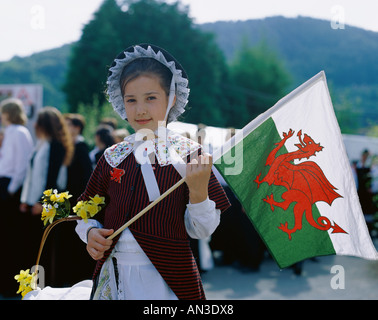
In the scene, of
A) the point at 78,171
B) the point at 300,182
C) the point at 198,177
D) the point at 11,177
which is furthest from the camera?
the point at 11,177

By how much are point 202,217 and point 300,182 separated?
1.82ft

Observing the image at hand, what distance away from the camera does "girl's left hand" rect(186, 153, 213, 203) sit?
1846mm

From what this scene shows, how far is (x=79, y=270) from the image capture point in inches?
204

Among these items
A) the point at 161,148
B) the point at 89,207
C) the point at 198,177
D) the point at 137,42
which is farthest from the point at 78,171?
the point at 137,42

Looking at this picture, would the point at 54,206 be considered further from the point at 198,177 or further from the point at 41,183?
the point at 41,183

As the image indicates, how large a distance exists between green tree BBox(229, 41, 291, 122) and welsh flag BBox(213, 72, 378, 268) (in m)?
39.6

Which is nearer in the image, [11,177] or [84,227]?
[84,227]

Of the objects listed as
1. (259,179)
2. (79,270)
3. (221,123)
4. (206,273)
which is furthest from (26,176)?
(221,123)

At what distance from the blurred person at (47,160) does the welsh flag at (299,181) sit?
3198 millimetres

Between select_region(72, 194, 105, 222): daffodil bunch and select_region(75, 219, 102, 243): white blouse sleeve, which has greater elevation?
select_region(72, 194, 105, 222): daffodil bunch

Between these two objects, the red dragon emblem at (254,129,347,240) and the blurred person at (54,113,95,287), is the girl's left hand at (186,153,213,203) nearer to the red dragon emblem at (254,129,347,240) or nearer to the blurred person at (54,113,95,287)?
the red dragon emblem at (254,129,347,240)

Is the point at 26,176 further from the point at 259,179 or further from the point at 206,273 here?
the point at 259,179

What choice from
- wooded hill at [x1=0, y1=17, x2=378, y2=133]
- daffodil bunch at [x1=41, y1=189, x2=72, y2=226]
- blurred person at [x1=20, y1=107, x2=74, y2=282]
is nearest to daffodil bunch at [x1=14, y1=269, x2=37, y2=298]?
daffodil bunch at [x1=41, y1=189, x2=72, y2=226]

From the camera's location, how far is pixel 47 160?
4.90 meters
